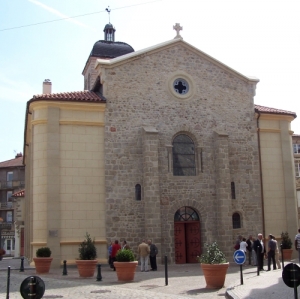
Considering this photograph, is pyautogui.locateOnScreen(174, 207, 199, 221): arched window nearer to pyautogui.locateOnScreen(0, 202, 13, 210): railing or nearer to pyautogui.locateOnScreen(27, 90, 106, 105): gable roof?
pyautogui.locateOnScreen(27, 90, 106, 105): gable roof

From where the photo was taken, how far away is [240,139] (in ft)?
83.7

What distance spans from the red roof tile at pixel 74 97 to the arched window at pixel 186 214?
6670 mm

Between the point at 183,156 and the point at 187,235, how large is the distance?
13.1 ft

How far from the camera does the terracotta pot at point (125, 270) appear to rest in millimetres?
16219

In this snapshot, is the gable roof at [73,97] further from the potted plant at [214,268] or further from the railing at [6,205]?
the railing at [6,205]

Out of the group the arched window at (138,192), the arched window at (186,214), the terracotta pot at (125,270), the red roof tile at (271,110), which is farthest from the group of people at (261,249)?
the red roof tile at (271,110)

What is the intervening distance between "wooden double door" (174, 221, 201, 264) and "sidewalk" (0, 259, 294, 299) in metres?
4.24

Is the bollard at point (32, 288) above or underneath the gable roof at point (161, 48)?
underneath

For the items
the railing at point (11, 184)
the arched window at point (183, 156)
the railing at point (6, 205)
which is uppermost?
the railing at point (11, 184)

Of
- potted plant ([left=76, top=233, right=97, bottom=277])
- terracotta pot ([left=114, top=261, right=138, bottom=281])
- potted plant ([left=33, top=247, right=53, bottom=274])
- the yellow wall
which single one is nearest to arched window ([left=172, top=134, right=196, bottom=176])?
the yellow wall

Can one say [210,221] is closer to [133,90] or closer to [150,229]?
[150,229]

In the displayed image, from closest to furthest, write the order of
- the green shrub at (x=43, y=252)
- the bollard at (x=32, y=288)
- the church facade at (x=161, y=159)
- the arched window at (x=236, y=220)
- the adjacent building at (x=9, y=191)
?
the bollard at (x=32, y=288) → the green shrub at (x=43, y=252) → the church facade at (x=161, y=159) → the arched window at (x=236, y=220) → the adjacent building at (x=9, y=191)

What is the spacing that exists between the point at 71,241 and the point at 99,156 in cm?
418

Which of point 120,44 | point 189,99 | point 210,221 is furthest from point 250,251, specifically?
point 120,44
